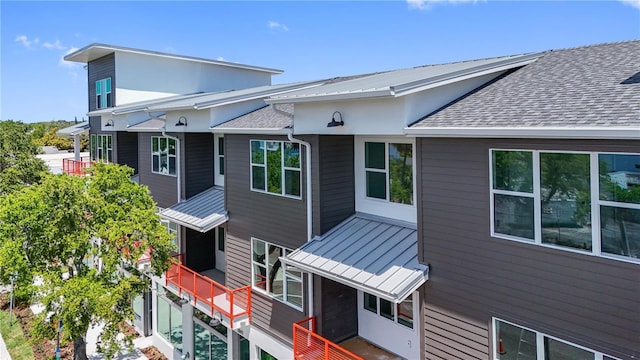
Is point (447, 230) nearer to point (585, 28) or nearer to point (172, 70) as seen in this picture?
point (585, 28)

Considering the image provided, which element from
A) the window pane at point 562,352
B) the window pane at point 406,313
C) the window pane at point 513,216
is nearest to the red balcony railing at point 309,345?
the window pane at point 406,313

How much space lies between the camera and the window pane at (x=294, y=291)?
11.4 metres

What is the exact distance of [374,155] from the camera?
10594mm

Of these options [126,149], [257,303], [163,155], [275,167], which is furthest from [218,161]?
[126,149]

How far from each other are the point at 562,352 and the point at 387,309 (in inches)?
173

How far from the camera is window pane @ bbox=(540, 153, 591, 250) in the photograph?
20.7 ft

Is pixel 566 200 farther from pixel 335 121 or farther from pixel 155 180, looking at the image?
pixel 155 180

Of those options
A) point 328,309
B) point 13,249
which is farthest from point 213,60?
point 328,309

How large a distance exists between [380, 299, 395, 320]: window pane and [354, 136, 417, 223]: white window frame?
2130 mm

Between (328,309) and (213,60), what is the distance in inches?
804

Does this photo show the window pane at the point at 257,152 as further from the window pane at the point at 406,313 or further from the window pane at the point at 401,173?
the window pane at the point at 406,313

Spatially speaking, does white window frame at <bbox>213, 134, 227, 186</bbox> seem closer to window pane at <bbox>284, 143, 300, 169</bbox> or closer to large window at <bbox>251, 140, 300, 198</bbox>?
large window at <bbox>251, 140, 300, 198</bbox>

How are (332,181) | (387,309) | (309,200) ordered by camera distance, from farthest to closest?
1. (309,200)
2. (332,181)
3. (387,309)

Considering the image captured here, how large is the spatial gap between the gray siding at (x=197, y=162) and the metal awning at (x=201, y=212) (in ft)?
1.05
